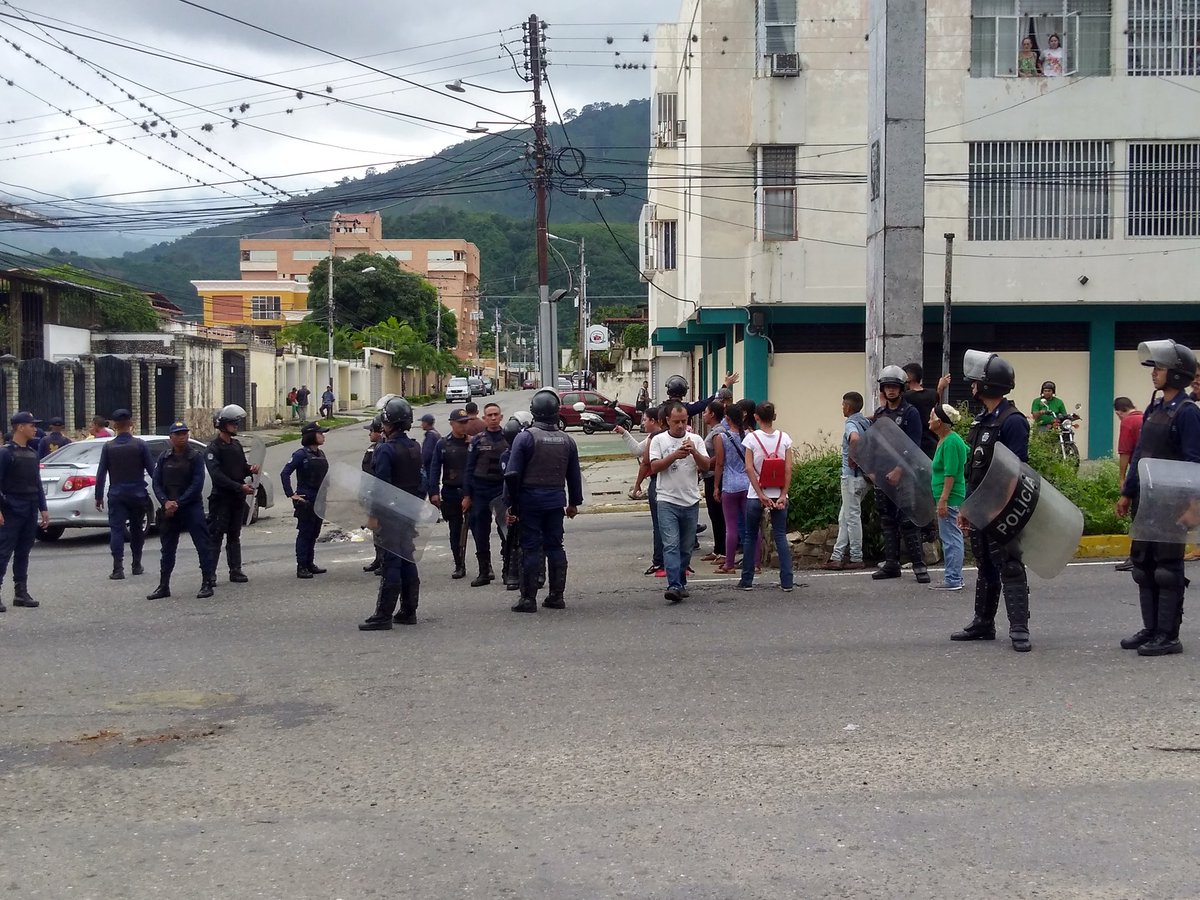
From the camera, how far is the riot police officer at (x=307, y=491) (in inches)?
523

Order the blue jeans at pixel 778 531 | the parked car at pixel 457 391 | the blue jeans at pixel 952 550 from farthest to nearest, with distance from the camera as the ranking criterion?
1. the parked car at pixel 457 391
2. the blue jeans at pixel 778 531
3. the blue jeans at pixel 952 550

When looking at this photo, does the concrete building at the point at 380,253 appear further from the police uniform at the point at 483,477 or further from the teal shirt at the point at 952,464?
the teal shirt at the point at 952,464

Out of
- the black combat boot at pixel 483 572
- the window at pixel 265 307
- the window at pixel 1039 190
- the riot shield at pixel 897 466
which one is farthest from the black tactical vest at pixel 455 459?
the window at pixel 265 307

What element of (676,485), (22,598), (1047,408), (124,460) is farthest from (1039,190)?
(22,598)

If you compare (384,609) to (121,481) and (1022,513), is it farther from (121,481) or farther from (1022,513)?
(121,481)

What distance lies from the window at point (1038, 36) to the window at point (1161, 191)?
1.98m

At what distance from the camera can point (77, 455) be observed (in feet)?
59.0

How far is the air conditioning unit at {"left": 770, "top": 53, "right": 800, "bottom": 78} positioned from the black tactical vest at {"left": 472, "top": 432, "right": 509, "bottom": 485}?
1684 centimetres

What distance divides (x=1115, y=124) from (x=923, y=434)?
682 inches

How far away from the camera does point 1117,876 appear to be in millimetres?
4602

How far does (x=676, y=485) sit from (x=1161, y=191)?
19287 mm

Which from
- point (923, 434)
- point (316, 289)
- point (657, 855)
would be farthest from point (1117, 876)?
point (316, 289)

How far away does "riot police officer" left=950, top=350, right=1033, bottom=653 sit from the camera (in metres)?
8.27

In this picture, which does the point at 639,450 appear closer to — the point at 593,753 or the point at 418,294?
the point at 593,753
